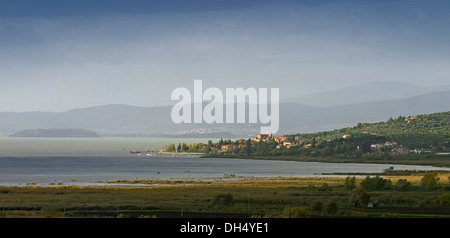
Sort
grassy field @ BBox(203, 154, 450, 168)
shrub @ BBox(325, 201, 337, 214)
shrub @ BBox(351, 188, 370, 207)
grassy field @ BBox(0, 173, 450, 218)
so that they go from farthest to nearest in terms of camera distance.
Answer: grassy field @ BBox(203, 154, 450, 168), shrub @ BBox(351, 188, 370, 207), shrub @ BBox(325, 201, 337, 214), grassy field @ BBox(0, 173, 450, 218)

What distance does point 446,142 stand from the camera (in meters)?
161

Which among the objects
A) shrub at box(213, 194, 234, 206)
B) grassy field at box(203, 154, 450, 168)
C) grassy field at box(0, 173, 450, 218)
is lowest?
grassy field at box(0, 173, 450, 218)

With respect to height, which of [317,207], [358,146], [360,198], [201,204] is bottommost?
[201,204]

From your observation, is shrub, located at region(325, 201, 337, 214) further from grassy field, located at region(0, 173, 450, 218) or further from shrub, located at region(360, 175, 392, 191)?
shrub, located at region(360, 175, 392, 191)

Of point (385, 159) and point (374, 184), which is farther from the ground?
point (385, 159)

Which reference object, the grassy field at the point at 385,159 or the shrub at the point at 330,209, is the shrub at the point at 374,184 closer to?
the shrub at the point at 330,209

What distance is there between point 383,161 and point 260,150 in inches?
1905

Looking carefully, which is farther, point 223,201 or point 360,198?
point 360,198

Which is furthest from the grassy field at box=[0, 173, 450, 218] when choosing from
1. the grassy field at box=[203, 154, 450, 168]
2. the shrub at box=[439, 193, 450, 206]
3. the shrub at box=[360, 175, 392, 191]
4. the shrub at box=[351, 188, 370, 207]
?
the grassy field at box=[203, 154, 450, 168]

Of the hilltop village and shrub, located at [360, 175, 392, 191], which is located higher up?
the hilltop village

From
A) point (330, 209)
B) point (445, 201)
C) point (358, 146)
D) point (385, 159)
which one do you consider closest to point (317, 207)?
point (330, 209)

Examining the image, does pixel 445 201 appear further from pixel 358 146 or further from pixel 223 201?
pixel 358 146
